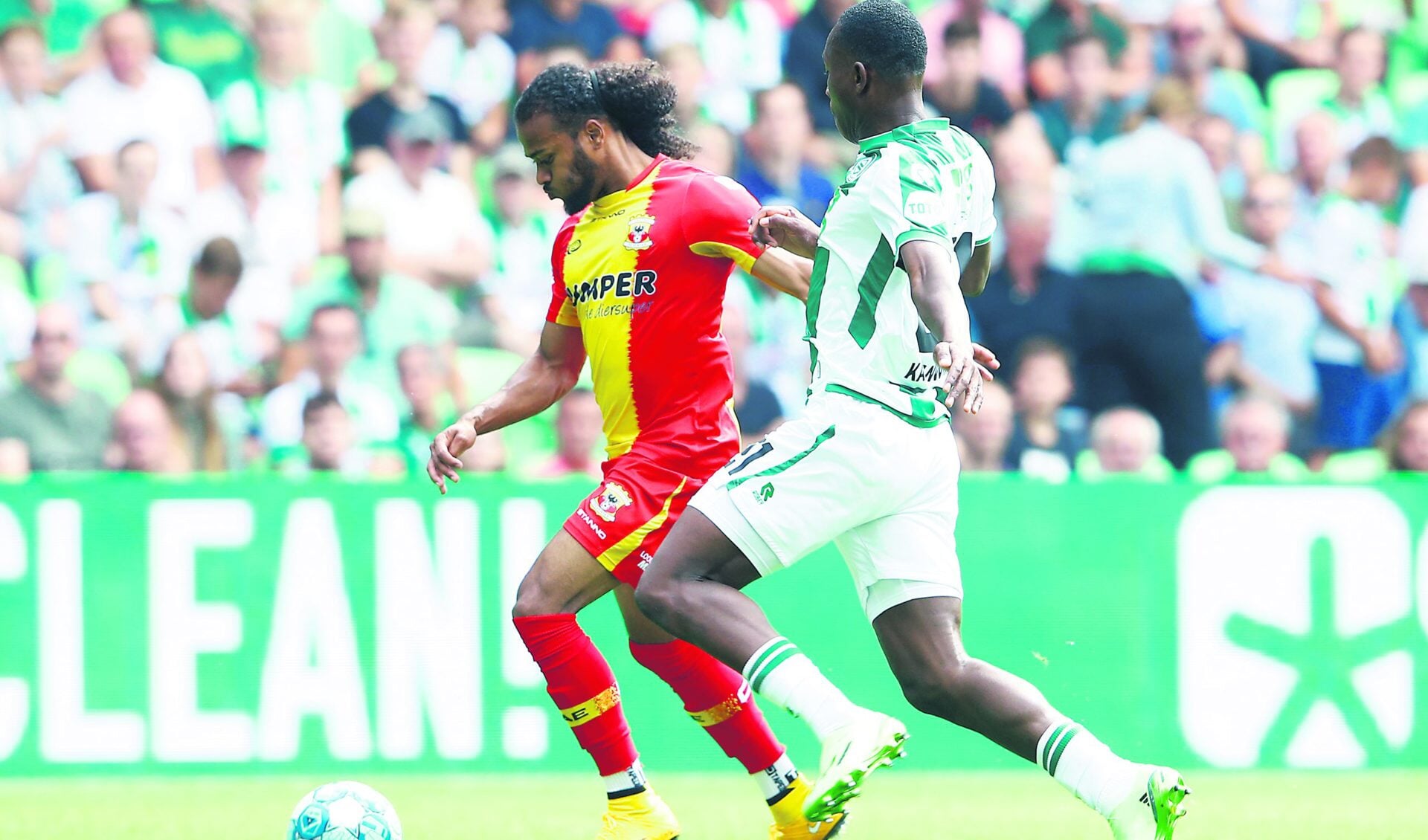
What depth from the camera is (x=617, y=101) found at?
5.77 m

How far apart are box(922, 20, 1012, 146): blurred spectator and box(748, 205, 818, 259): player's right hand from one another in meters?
5.89

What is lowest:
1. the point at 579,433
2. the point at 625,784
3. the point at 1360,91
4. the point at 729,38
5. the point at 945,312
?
the point at 625,784

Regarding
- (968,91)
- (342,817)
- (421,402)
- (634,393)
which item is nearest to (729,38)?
(968,91)

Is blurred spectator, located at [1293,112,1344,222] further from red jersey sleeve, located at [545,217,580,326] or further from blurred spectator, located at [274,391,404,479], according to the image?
red jersey sleeve, located at [545,217,580,326]

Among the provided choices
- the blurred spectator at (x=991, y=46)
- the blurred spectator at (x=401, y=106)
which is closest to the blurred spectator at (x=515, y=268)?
the blurred spectator at (x=401, y=106)

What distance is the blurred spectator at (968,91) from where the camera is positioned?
1095 centimetres

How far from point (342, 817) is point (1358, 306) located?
24.0 feet

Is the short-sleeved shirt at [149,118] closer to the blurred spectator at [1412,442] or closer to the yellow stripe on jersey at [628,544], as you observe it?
the yellow stripe on jersey at [628,544]

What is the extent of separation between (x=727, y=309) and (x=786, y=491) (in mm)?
4808

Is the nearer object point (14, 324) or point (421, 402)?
point (421, 402)

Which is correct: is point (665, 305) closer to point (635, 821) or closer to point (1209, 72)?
point (635, 821)

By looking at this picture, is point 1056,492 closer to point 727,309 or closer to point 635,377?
point 727,309

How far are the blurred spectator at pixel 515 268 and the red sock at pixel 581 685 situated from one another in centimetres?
452

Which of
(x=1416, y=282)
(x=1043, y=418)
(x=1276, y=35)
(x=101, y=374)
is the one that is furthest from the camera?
(x=1276, y=35)
